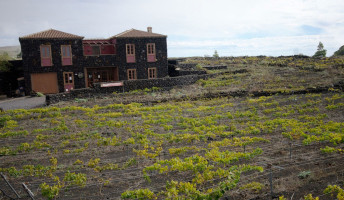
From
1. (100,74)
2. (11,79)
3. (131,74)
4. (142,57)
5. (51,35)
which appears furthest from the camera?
(142,57)

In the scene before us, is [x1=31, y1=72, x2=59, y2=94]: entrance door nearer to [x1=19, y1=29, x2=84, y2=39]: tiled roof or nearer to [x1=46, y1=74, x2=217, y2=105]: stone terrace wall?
[x1=19, y1=29, x2=84, y2=39]: tiled roof

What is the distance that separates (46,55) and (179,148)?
2380 centimetres

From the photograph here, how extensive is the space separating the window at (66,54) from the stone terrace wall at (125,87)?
23.7 ft

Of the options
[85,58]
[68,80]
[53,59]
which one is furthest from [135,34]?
[53,59]

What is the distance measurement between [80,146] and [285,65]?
35.7 metres

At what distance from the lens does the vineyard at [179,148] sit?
333 inches

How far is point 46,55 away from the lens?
29.4 m

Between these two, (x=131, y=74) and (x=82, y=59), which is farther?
(x=131, y=74)

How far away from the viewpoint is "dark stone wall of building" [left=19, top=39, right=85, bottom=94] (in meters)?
28.6

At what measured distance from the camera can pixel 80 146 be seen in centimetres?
1312

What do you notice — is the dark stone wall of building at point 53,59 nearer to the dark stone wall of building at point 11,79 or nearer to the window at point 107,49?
the window at point 107,49

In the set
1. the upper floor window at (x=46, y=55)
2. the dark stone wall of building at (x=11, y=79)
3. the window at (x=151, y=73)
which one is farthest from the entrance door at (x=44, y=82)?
the window at (x=151, y=73)

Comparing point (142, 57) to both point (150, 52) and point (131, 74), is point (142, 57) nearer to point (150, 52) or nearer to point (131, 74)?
point (150, 52)

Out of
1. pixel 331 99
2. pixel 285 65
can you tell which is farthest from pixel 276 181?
pixel 285 65
